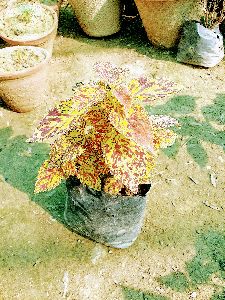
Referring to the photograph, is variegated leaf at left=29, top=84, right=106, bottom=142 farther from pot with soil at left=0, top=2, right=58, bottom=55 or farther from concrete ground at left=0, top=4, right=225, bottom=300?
pot with soil at left=0, top=2, right=58, bottom=55

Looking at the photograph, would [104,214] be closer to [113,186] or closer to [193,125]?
[113,186]

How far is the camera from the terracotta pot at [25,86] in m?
2.83

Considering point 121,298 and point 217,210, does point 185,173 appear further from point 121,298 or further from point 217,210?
point 121,298

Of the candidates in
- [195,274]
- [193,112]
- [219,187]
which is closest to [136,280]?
[195,274]

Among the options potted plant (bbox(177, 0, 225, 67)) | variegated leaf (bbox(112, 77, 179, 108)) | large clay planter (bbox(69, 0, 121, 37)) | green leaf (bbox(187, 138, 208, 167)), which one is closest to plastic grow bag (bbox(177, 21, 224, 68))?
potted plant (bbox(177, 0, 225, 67))

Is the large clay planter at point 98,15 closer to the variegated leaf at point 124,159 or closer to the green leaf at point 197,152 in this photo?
the green leaf at point 197,152

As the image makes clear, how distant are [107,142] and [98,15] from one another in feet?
8.18

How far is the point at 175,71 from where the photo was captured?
3486mm

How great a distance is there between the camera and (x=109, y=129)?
1.56 meters

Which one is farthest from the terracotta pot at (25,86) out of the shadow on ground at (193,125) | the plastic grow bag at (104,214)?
the plastic grow bag at (104,214)

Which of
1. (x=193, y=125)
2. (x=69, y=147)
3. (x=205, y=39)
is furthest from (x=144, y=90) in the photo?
(x=205, y=39)

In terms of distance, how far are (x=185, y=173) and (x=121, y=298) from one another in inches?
39.1

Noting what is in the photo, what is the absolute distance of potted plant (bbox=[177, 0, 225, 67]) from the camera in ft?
10.8

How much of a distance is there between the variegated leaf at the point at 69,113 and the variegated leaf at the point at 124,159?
166 millimetres
